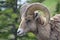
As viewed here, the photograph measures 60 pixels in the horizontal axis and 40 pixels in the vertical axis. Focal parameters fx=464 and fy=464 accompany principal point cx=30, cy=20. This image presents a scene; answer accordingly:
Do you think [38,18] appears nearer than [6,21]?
Yes

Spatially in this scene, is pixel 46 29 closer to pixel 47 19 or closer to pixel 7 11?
pixel 47 19

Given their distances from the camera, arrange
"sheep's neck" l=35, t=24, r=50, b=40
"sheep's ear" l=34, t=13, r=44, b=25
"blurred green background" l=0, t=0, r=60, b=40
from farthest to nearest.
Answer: "blurred green background" l=0, t=0, r=60, b=40 → "sheep's neck" l=35, t=24, r=50, b=40 → "sheep's ear" l=34, t=13, r=44, b=25

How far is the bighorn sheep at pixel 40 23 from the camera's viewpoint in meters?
13.8

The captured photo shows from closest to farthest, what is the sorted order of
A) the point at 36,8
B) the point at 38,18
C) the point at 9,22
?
1. the point at 38,18
2. the point at 36,8
3. the point at 9,22

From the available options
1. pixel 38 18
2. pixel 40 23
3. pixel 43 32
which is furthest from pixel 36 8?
pixel 43 32

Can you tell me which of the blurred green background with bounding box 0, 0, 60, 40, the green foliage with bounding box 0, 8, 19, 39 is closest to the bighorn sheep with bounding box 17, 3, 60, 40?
the blurred green background with bounding box 0, 0, 60, 40

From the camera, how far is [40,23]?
13.9 meters

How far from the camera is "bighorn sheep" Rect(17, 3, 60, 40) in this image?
13.8 m

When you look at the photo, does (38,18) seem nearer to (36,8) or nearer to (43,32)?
(36,8)

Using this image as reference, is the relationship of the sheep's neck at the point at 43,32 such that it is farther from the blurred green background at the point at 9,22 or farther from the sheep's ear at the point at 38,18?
the blurred green background at the point at 9,22

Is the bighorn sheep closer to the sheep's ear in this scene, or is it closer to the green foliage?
the sheep's ear

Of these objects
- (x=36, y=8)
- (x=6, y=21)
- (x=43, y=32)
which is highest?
(x=36, y=8)

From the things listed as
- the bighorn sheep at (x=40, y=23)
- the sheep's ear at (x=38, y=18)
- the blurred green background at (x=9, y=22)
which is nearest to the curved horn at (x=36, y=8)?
the bighorn sheep at (x=40, y=23)

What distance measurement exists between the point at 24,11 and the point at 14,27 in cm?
348
